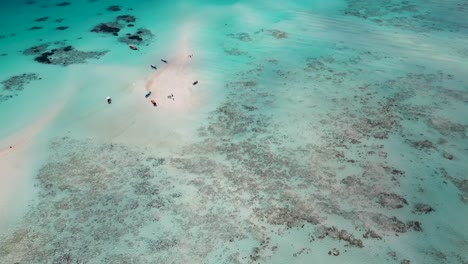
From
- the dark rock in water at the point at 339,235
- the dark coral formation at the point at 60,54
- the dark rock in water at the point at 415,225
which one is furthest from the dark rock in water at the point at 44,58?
the dark rock in water at the point at 415,225

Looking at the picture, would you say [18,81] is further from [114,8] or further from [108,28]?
[114,8]

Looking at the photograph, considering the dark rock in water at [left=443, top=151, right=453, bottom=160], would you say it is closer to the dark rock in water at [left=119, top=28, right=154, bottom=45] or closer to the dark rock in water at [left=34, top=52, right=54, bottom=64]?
the dark rock in water at [left=119, top=28, right=154, bottom=45]

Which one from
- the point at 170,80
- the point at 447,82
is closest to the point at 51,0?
the point at 170,80

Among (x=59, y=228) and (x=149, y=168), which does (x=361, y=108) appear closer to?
(x=149, y=168)

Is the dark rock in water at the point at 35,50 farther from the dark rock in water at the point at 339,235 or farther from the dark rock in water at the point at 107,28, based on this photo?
the dark rock in water at the point at 339,235

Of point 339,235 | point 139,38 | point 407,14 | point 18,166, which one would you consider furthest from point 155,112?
point 407,14

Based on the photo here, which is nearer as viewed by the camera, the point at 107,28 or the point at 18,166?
the point at 18,166
